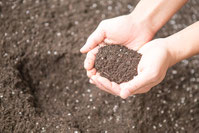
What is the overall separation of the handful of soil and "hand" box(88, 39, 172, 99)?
51 millimetres

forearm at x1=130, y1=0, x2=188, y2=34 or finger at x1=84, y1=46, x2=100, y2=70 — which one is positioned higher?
forearm at x1=130, y1=0, x2=188, y2=34

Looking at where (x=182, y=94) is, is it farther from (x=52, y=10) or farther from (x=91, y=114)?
(x=52, y=10)

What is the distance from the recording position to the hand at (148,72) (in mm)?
1340

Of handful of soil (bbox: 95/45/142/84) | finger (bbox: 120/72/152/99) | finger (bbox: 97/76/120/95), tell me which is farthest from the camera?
handful of soil (bbox: 95/45/142/84)

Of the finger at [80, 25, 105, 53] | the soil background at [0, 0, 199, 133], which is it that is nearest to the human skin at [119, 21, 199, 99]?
the finger at [80, 25, 105, 53]

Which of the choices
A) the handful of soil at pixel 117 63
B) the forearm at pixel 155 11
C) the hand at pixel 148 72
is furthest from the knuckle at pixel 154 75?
the forearm at pixel 155 11

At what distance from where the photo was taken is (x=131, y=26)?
5.44 feet

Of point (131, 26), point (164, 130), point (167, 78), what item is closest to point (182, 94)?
point (167, 78)

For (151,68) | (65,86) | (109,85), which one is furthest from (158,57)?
(65,86)

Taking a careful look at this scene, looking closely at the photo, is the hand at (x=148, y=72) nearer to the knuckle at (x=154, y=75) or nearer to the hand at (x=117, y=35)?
the knuckle at (x=154, y=75)

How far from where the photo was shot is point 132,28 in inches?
65.4

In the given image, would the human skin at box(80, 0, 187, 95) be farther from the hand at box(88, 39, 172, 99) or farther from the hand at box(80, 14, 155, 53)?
the hand at box(88, 39, 172, 99)

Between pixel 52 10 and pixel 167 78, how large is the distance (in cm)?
108

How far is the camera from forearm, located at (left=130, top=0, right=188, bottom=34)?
1.65 m
